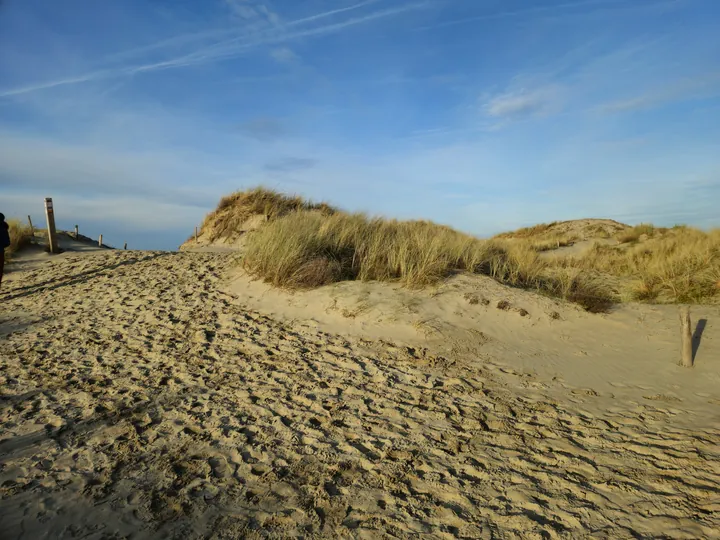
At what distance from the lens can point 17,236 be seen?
535 inches

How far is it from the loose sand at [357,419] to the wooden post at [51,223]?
23.0ft

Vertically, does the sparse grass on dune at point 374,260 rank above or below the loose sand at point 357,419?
above

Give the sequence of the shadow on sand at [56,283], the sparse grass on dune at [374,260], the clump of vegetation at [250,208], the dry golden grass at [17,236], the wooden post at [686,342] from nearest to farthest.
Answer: the wooden post at [686,342], the sparse grass on dune at [374,260], the shadow on sand at [56,283], the dry golden grass at [17,236], the clump of vegetation at [250,208]

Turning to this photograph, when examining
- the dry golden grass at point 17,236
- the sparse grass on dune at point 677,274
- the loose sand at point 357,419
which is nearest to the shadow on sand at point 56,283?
the loose sand at point 357,419

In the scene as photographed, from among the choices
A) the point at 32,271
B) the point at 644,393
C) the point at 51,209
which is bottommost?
the point at 644,393

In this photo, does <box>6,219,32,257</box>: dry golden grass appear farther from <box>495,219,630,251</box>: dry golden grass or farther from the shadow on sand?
<box>495,219,630,251</box>: dry golden grass

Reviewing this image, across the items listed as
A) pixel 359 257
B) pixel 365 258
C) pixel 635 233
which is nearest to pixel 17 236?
pixel 359 257

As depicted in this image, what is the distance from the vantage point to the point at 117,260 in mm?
12148

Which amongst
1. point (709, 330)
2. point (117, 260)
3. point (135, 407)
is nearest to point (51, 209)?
point (117, 260)

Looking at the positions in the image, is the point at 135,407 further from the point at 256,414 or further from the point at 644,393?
the point at 644,393

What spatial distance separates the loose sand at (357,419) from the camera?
119 inches

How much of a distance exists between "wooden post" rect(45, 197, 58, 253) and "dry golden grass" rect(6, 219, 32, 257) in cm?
80

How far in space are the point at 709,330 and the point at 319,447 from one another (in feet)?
23.0

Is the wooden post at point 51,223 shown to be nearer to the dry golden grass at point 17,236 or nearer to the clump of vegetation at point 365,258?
the dry golden grass at point 17,236
